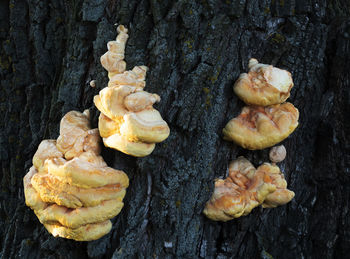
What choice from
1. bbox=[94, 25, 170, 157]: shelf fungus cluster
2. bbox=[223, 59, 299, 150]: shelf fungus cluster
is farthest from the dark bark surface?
bbox=[94, 25, 170, 157]: shelf fungus cluster

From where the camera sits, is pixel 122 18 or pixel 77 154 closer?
pixel 77 154

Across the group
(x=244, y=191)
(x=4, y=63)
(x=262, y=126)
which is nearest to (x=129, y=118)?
(x=262, y=126)

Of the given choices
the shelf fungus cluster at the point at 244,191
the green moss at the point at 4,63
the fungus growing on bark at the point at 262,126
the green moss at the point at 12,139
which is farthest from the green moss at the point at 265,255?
the green moss at the point at 4,63

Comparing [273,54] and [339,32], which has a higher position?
[339,32]

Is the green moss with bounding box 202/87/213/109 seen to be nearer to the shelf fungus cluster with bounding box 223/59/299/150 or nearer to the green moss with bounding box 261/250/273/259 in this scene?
the shelf fungus cluster with bounding box 223/59/299/150

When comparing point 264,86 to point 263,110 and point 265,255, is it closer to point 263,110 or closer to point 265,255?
point 263,110

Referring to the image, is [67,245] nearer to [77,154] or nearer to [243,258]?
[77,154]

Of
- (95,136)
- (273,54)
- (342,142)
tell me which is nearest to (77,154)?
(95,136)
